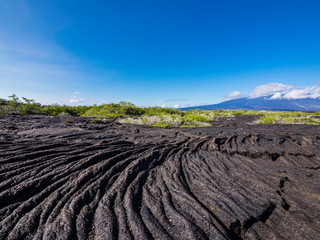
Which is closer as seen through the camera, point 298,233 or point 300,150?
point 298,233

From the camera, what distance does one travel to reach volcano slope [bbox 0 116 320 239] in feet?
10.6

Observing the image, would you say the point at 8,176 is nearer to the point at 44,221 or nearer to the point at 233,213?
the point at 44,221

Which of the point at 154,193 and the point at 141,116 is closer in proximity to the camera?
the point at 154,193

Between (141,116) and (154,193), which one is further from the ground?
(141,116)

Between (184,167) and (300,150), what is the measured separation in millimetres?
6432

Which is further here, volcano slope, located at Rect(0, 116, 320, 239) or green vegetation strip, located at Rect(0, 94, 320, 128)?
green vegetation strip, located at Rect(0, 94, 320, 128)

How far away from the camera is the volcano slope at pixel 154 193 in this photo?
3229mm

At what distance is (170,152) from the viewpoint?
766 cm

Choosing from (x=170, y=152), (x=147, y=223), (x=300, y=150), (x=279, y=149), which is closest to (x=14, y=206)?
(x=147, y=223)

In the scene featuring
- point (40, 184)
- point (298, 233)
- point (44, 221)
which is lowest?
point (298, 233)

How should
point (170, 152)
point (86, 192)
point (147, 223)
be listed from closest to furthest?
point (147, 223)
point (86, 192)
point (170, 152)

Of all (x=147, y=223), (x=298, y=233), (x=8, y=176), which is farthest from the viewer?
(x=8, y=176)

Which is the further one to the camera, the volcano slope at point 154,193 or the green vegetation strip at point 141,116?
the green vegetation strip at point 141,116

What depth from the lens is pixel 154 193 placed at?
4.52m
